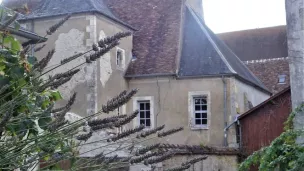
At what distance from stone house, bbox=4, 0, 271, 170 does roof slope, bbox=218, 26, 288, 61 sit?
9255 millimetres

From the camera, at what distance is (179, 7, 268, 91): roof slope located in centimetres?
1880

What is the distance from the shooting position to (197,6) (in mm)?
22906

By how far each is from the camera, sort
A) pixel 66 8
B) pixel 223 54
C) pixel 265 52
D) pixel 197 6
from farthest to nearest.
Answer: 1. pixel 265 52
2. pixel 197 6
3. pixel 223 54
4. pixel 66 8

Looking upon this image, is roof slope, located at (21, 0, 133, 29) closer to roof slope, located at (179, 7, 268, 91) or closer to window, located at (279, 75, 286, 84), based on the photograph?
roof slope, located at (179, 7, 268, 91)

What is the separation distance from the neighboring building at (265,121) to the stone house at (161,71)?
35.4 inches

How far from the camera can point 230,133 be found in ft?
59.1

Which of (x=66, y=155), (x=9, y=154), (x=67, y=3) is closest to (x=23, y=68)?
(x=66, y=155)

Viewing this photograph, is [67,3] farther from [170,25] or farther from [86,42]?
[170,25]

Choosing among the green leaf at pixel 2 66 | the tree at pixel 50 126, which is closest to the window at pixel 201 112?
the tree at pixel 50 126

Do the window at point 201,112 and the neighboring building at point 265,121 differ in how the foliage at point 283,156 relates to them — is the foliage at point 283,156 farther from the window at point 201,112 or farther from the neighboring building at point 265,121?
the window at point 201,112

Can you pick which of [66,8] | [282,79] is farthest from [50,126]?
[282,79]

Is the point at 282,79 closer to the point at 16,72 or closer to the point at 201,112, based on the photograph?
the point at 201,112

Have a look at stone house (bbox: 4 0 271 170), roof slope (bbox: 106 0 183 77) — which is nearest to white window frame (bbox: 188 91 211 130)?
stone house (bbox: 4 0 271 170)

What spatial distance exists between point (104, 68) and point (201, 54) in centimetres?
362
